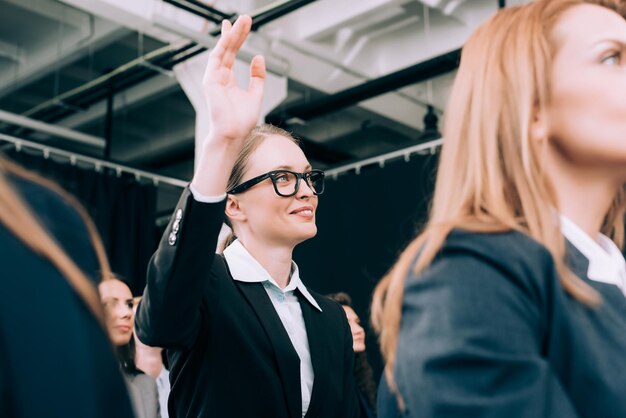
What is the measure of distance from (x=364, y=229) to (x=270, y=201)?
13.0 feet

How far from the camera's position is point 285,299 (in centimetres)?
171

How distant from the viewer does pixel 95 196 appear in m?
5.77

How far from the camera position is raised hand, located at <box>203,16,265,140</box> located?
122 cm

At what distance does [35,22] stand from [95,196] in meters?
1.49

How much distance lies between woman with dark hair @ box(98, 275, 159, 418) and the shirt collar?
134 centimetres

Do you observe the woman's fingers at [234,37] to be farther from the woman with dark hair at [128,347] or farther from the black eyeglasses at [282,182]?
the woman with dark hair at [128,347]

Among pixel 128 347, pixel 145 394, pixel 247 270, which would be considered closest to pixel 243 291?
pixel 247 270

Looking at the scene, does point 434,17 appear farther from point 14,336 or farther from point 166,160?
point 14,336

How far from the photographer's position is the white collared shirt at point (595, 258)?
0.83 meters

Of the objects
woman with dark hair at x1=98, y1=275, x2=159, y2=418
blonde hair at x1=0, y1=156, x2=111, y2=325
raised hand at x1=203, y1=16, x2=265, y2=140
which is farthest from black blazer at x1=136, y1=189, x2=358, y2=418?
woman with dark hair at x1=98, y1=275, x2=159, y2=418

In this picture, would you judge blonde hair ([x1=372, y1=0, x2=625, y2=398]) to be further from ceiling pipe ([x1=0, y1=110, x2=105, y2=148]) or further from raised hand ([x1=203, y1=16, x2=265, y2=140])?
ceiling pipe ([x1=0, y1=110, x2=105, y2=148])

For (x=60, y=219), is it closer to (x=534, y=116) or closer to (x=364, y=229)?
(x=534, y=116)

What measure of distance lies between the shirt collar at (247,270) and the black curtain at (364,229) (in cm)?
351

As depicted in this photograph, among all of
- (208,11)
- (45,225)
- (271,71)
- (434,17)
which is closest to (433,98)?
(434,17)
